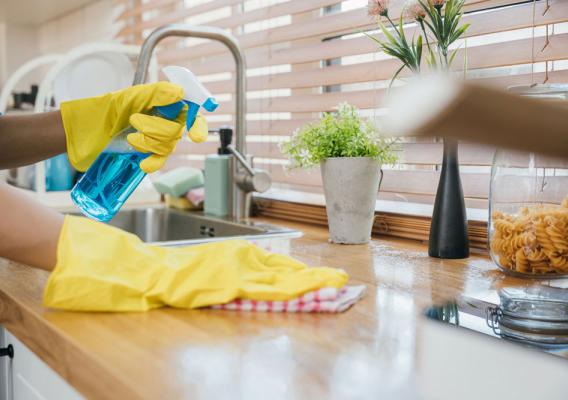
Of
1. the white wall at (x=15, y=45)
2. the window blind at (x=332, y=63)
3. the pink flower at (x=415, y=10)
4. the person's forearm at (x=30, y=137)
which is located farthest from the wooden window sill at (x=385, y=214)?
the white wall at (x=15, y=45)

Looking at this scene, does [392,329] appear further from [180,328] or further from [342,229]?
[342,229]

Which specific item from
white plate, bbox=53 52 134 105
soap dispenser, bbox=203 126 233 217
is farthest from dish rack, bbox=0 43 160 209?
soap dispenser, bbox=203 126 233 217

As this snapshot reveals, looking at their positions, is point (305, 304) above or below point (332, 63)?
below

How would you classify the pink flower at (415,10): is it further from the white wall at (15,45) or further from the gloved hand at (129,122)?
the white wall at (15,45)

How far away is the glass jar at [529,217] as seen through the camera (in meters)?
0.90

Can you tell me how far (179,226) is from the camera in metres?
1.88

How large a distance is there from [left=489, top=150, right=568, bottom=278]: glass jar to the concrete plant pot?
1.03ft

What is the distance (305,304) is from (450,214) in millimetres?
466

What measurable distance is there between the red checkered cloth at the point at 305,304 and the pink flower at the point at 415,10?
612 mm

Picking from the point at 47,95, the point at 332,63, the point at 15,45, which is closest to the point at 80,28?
the point at 15,45

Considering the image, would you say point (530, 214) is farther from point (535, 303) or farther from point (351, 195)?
point (351, 195)

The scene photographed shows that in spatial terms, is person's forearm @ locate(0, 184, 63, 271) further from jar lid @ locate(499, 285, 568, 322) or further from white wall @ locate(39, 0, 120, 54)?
white wall @ locate(39, 0, 120, 54)

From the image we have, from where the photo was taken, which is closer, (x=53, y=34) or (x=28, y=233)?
(x=28, y=233)

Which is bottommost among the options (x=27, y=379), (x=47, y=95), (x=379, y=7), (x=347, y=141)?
(x=27, y=379)
